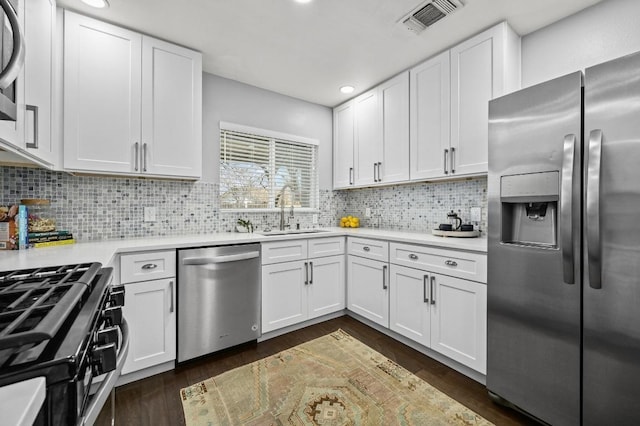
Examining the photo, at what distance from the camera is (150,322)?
6.45 ft

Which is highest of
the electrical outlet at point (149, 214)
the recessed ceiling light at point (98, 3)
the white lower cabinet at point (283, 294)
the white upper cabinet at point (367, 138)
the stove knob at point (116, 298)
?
the recessed ceiling light at point (98, 3)

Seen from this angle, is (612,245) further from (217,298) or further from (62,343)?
(217,298)

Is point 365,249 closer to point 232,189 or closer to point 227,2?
point 232,189

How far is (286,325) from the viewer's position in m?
2.64

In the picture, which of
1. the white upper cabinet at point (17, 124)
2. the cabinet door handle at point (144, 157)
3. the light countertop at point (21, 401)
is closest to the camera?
the light countertop at point (21, 401)

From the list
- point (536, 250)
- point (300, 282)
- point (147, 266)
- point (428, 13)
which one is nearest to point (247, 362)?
point (300, 282)

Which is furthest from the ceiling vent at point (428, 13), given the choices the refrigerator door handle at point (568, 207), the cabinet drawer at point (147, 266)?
the cabinet drawer at point (147, 266)

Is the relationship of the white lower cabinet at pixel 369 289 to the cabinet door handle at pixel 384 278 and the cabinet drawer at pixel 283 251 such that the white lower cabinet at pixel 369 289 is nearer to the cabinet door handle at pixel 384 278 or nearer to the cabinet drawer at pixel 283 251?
the cabinet door handle at pixel 384 278

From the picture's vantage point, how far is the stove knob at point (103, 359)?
667 mm

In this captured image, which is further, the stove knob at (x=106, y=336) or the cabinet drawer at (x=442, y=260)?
the cabinet drawer at (x=442, y=260)

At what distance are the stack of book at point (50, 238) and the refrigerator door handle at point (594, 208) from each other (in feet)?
10.5

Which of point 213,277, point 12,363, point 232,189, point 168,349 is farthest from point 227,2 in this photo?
point 168,349

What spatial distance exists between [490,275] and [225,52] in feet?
9.04

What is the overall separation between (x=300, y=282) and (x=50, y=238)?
1.94 meters
